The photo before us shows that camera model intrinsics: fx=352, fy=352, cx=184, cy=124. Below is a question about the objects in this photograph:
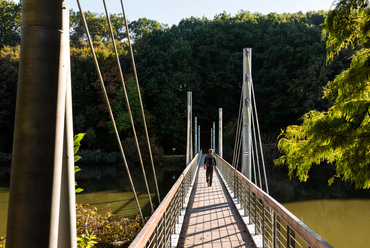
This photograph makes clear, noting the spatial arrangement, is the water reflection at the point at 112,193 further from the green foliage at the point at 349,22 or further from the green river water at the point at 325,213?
the green foliage at the point at 349,22

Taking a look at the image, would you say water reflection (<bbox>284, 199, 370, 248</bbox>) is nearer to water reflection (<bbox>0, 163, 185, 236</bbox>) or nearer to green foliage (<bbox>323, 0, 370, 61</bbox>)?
water reflection (<bbox>0, 163, 185, 236</bbox>)

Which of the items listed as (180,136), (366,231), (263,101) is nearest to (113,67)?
(180,136)

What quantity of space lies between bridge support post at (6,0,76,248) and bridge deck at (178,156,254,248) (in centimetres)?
324

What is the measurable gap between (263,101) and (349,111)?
119ft

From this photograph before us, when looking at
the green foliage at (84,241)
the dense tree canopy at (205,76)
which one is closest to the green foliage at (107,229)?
the green foliage at (84,241)

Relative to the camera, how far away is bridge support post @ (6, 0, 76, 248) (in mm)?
1249

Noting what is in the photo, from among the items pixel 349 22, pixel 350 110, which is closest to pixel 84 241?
pixel 350 110

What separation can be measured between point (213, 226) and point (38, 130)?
4437 millimetres

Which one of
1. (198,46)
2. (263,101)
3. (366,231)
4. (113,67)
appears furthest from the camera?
(198,46)

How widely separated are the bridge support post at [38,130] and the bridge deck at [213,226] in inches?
127

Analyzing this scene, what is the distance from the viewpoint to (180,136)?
38.4 m

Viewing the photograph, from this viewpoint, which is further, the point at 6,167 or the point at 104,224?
the point at 6,167

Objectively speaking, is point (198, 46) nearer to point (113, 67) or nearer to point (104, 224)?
point (113, 67)

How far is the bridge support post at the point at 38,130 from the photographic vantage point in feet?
4.10
